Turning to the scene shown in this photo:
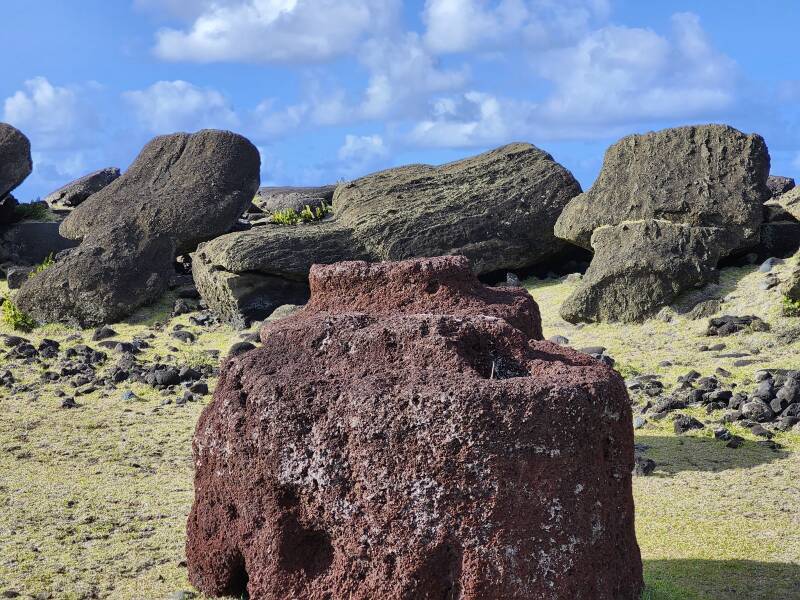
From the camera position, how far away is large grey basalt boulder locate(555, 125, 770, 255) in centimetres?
1425

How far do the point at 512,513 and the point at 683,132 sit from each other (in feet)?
39.1

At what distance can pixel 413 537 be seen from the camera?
455 centimetres

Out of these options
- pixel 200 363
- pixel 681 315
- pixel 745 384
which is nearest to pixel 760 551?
pixel 745 384

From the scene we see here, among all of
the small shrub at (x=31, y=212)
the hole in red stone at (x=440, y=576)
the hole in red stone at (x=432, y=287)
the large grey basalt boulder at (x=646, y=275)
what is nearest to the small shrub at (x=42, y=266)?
the small shrub at (x=31, y=212)

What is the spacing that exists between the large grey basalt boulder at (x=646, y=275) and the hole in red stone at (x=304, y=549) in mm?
9254

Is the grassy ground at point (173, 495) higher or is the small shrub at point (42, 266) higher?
the small shrub at point (42, 266)

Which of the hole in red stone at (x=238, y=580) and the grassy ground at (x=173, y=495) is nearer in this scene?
the hole in red stone at (x=238, y=580)

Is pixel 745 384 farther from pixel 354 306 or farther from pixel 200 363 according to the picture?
pixel 200 363

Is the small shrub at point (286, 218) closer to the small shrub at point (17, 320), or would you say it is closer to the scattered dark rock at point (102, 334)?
the scattered dark rock at point (102, 334)

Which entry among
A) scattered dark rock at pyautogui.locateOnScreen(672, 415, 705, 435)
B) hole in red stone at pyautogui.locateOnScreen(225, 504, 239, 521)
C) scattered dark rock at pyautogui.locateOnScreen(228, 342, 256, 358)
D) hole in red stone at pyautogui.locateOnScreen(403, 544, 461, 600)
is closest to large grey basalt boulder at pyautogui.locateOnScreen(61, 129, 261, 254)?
scattered dark rock at pyautogui.locateOnScreen(228, 342, 256, 358)

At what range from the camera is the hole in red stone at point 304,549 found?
490 centimetres

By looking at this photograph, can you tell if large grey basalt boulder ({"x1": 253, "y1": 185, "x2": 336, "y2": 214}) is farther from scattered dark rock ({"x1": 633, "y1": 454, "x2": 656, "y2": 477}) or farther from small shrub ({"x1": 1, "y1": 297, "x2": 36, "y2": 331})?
scattered dark rock ({"x1": 633, "y1": 454, "x2": 656, "y2": 477})

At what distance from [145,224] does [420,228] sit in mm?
4512

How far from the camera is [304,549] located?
16.3 ft
